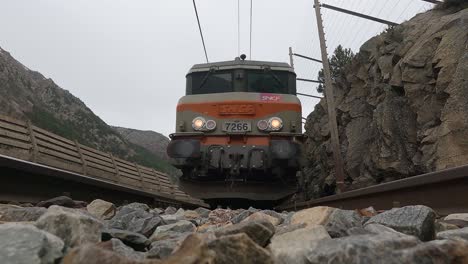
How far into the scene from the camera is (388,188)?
4.94 m

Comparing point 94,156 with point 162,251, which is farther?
point 94,156

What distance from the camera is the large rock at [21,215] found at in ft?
8.48

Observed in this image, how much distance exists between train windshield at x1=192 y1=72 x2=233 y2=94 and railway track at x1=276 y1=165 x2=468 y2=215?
4109 millimetres

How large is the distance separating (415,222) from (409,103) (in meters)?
7.84

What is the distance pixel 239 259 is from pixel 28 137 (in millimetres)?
7945

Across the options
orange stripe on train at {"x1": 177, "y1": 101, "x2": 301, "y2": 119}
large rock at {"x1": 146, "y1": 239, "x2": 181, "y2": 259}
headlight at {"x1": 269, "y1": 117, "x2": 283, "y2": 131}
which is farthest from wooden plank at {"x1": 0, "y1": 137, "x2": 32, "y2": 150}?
large rock at {"x1": 146, "y1": 239, "x2": 181, "y2": 259}

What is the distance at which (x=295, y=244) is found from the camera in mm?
1800

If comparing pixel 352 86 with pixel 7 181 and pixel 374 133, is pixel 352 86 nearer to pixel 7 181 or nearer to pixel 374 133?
pixel 374 133

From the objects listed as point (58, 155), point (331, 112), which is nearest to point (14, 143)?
point (58, 155)

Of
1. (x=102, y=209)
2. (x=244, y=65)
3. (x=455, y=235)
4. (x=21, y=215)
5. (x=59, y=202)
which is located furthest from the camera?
(x=244, y=65)

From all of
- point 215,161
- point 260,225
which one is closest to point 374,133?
point 215,161

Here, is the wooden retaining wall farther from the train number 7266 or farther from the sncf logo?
the sncf logo

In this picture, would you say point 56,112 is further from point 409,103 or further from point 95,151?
point 409,103

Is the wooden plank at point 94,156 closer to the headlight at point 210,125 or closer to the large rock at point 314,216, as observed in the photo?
the headlight at point 210,125
